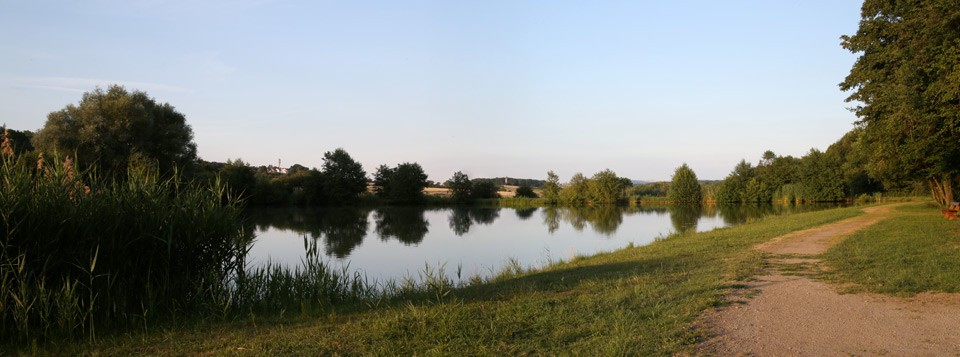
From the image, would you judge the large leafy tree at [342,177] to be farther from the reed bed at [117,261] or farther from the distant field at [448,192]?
the reed bed at [117,261]

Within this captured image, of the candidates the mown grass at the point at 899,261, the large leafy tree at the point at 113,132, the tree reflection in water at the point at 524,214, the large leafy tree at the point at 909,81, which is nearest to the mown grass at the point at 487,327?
the mown grass at the point at 899,261

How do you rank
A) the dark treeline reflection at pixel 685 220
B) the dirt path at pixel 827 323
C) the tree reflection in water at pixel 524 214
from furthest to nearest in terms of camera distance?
the tree reflection in water at pixel 524 214 < the dark treeline reflection at pixel 685 220 < the dirt path at pixel 827 323

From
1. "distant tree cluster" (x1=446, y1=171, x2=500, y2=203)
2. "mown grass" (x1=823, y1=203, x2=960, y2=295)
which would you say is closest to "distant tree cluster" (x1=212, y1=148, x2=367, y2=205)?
"distant tree cluster" (x1=446, y1=171, x2=500, y2=203)

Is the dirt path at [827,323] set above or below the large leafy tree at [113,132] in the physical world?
below

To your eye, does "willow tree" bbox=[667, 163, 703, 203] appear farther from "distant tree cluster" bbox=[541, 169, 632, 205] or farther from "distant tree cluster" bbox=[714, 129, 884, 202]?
"distant tree cluster" bbox=[541, 169, 632, 205]

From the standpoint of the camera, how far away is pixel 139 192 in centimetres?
596

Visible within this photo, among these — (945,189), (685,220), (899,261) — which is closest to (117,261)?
(899,261)

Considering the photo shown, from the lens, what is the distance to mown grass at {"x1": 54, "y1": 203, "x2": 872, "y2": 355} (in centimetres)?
394

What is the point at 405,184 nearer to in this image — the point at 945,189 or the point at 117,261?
the point at 945,189

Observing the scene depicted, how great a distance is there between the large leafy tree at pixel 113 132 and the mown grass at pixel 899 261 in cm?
2347

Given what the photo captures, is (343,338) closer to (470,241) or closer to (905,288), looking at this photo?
(905,288)

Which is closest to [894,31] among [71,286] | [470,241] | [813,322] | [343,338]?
[813,322]

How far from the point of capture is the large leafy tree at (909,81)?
10375 mm

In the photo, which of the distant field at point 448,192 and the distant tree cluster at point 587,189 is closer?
the distant tree cluster at point 587,189
